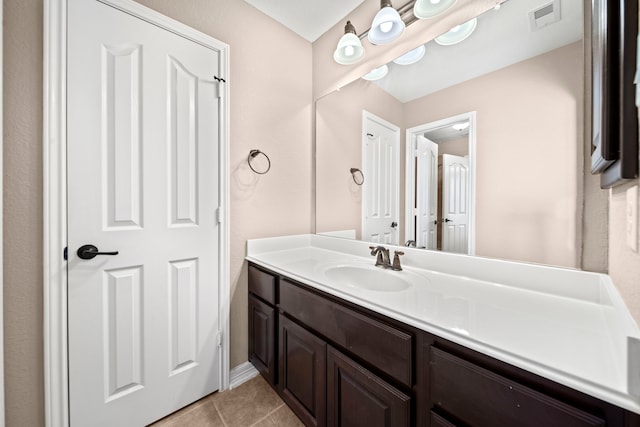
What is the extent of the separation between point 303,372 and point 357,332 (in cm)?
47

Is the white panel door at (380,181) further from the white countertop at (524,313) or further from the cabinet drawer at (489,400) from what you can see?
the cabinet drawer at (489,400)

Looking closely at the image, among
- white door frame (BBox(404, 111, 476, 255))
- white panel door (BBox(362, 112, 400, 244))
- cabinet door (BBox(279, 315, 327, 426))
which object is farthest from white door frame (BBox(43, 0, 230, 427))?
white door frame (BBox(404, 111, 476, 255))

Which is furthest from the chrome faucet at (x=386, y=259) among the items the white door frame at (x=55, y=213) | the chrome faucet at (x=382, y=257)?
the white door frame at (x=55, y=213)

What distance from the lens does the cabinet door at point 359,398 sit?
2.55 ft

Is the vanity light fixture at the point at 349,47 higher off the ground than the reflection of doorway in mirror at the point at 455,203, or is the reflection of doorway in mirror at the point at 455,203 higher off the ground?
the vanity light fixture at the point at 349,47

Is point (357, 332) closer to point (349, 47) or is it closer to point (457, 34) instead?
point (457, 34)

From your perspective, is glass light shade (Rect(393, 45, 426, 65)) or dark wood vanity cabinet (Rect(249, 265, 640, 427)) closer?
dark wood vanity cabinet (Rect(249, 265, 640, 427))

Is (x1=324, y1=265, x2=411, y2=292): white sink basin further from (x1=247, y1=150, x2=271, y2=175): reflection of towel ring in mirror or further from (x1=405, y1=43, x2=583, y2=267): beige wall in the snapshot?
(x1=247, y1=150, x2=271, y2=175): reflection of towel ring in mirror

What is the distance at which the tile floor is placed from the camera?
50.8 inches

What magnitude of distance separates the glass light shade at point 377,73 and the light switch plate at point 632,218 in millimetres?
1292

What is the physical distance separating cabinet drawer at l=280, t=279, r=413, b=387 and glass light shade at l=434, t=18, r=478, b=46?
136cm

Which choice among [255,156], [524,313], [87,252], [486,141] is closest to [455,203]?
[486,141]

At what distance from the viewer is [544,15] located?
3.14ft

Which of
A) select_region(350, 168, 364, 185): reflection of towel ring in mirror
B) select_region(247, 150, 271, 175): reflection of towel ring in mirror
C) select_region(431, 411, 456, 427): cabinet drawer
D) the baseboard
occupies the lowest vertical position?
the baseboard
